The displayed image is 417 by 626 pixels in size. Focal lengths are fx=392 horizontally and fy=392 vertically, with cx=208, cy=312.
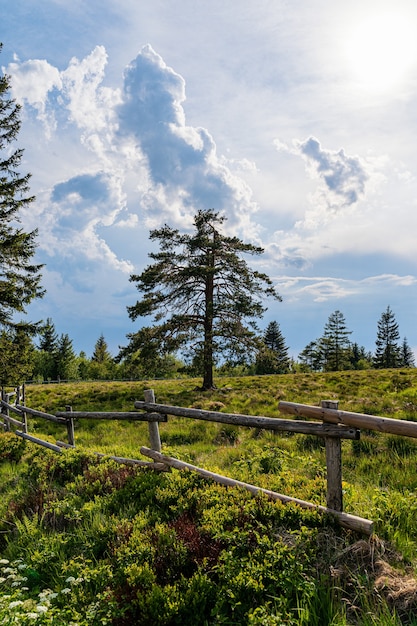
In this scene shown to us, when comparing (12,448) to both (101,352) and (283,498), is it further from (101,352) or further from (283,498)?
(101,352)

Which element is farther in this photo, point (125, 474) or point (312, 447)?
point (312, 447)

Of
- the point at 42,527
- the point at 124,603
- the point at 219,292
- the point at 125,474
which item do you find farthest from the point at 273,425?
the point at 219,292

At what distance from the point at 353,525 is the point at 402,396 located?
9993mm

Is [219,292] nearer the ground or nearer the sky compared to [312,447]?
nearer the sky

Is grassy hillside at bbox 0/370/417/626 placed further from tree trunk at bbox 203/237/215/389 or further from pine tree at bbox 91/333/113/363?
pine tree at bbox 91/333/113/363

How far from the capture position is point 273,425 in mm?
5305

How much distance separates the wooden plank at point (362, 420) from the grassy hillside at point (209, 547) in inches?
43.8

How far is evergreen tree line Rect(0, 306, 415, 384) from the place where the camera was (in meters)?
20.5

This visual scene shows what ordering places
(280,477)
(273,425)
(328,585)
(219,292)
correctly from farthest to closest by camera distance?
(219,292) < (280,477) < (273,425) < (328,585)

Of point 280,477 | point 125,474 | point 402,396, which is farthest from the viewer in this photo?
point 402,396

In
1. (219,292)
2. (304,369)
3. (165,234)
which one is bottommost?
(304,369)

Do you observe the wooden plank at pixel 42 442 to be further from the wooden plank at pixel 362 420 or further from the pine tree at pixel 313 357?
the pine tree at pixel 313 357

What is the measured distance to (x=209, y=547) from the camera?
4.38m

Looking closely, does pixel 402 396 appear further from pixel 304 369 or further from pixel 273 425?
pixel 304 369
